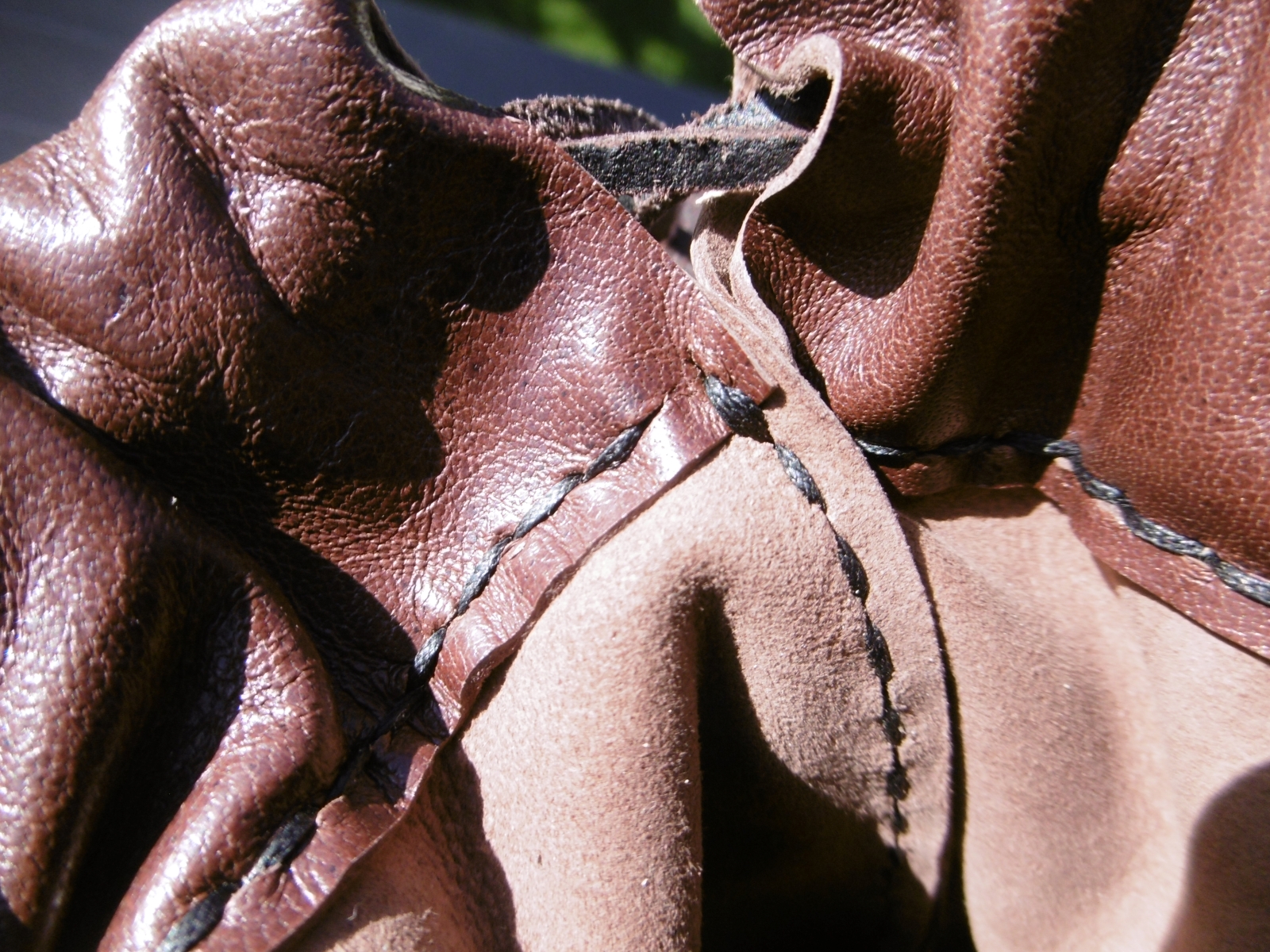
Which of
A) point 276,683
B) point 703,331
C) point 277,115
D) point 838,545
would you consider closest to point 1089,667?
point 838,545

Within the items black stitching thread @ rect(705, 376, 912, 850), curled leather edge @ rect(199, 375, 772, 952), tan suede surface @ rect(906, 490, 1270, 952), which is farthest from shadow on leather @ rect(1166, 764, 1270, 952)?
curled leather edge @ rect(199, 375, 772, 952)

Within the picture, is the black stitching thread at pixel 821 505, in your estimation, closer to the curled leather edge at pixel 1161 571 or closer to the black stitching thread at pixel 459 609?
the black stitching thread at pixel 459 609

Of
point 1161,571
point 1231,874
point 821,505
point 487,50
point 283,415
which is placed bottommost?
point 1231,874

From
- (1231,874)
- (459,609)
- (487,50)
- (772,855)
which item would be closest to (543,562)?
(459,609)

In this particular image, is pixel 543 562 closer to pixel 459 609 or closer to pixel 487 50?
pixel 459 609

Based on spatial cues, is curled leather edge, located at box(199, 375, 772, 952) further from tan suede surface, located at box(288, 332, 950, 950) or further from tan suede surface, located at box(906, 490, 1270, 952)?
tan suede surface, located at box(906, 490, 1270, 952)

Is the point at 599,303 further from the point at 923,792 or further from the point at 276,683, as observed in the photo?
the point at 923,792
